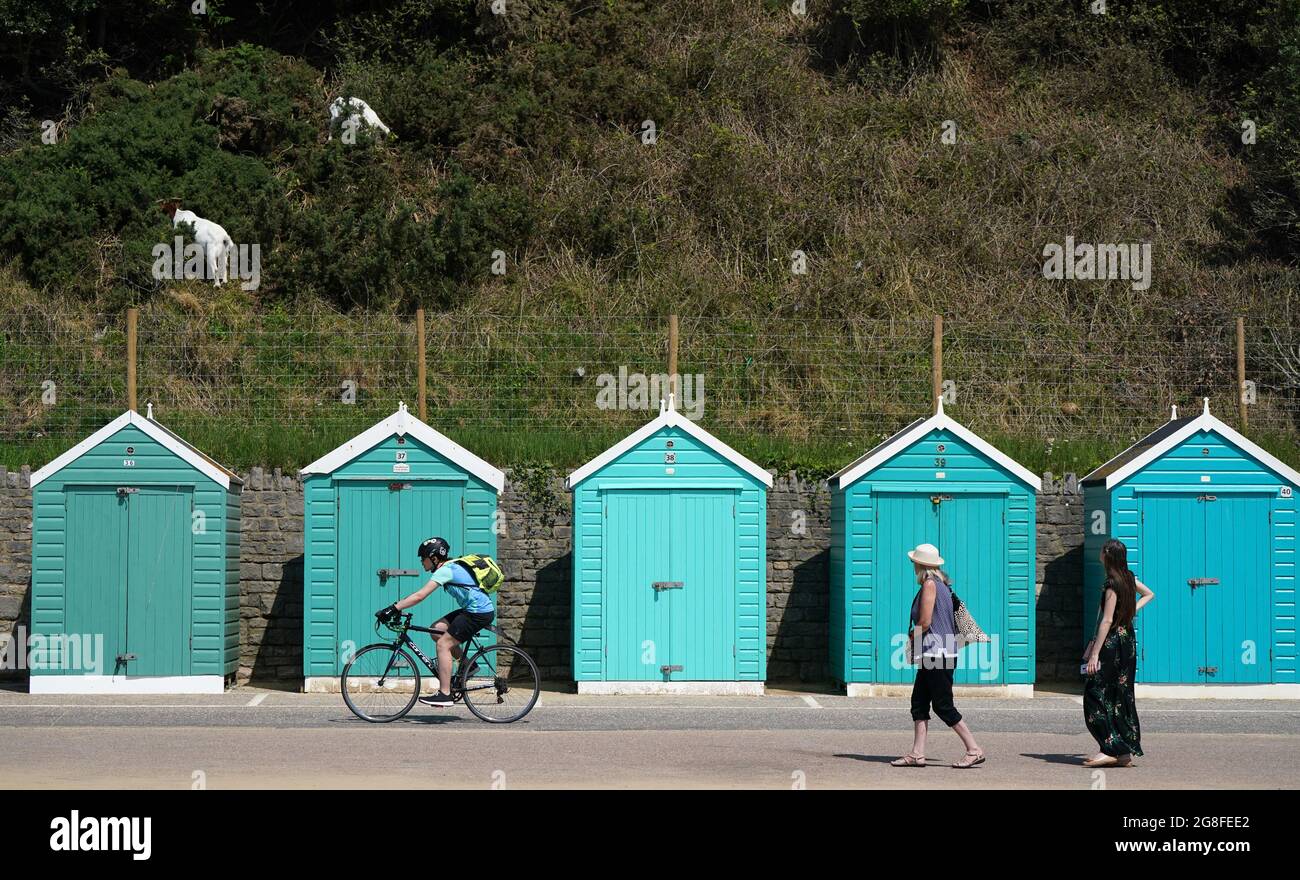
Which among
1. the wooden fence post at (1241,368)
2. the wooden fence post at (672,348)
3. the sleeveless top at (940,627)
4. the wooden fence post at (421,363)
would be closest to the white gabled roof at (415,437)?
the wooden fence post at (421,363)

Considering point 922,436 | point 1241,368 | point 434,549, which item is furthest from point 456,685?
point 1241,368

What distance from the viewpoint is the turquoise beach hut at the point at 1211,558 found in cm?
1380

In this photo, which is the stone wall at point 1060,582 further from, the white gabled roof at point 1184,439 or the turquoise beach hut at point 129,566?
the turquoise beach hut at point 129,566

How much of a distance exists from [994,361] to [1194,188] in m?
8.79

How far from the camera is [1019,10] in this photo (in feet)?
95.1

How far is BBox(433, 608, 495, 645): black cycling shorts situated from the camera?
1155cm

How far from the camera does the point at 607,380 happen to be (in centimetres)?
1773

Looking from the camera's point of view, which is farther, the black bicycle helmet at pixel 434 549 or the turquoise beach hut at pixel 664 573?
the turquoise beach hut at pixel 664 573

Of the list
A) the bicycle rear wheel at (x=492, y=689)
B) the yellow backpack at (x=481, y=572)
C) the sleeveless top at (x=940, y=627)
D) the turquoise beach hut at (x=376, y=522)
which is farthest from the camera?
the turquoise beach hut at (x=376, y=522)

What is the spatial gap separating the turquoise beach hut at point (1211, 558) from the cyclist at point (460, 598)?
621cm

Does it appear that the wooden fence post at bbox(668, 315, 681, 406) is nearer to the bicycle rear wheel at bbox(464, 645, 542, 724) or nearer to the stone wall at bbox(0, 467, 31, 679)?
the bicycle rear wheel at bbox(464, 645, 542, 724)

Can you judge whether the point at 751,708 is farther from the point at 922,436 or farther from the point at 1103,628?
the point at 1103,628

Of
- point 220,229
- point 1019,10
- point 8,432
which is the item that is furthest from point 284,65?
point 1019,10

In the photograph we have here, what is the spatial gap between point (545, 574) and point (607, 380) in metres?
3.46
